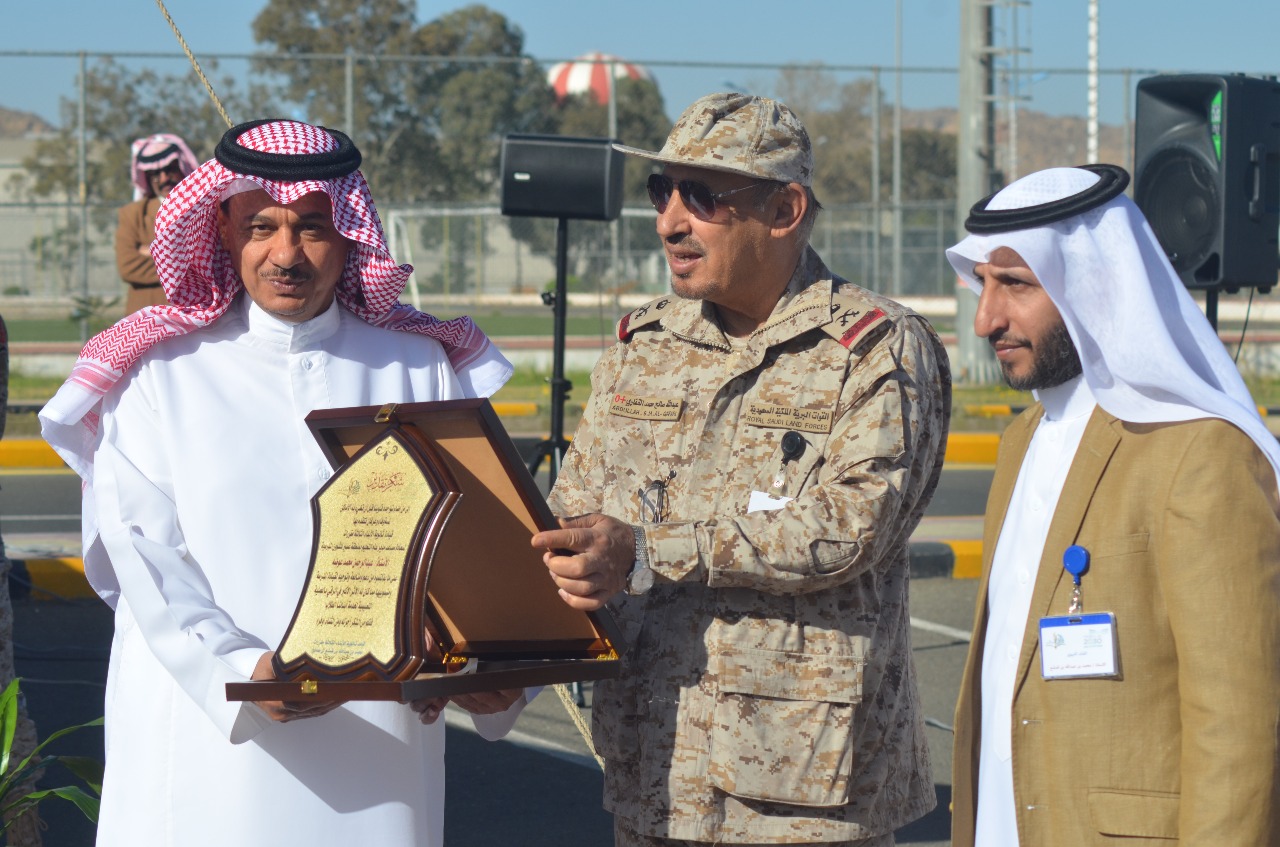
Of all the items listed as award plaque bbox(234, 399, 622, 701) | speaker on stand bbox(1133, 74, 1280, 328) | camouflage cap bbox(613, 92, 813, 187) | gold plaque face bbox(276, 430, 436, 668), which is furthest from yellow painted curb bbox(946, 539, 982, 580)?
gold plaque face bbox(276, 430, 436, 668)

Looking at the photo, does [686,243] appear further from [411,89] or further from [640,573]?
[411,89]

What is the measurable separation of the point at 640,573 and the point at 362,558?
0.50 metres

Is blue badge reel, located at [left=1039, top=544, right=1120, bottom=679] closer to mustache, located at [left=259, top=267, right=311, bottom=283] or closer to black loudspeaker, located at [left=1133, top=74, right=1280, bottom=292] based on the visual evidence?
mustache, located at [left=259, top=267, right=311, bottom=283]

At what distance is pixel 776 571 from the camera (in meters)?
2.65

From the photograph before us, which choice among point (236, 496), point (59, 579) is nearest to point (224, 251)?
point (236, 496)

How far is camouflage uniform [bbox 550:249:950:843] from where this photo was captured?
8.86 feet

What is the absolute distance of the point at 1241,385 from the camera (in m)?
2.43

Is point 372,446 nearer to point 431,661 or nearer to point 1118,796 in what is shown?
point 431,661

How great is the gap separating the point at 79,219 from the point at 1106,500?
16.3 meters

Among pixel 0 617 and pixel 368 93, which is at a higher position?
pixel 368 93

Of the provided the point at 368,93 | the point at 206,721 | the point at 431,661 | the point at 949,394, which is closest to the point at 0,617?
the point at 206,721

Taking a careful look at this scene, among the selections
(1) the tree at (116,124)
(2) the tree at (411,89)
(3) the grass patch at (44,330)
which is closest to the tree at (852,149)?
(2) the tree at (411,89)

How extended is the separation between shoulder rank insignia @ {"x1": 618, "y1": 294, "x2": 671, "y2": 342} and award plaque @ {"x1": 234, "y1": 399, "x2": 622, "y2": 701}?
67 cm

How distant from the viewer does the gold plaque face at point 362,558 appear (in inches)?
96.3
